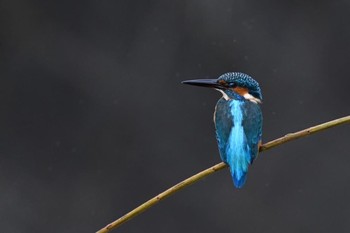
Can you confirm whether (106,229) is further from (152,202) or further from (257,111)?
(257,111)

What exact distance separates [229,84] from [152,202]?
36cm

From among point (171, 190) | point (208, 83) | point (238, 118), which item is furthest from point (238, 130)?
point (171, 190)

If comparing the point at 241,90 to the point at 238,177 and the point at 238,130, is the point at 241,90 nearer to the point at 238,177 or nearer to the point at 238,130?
the point at 238,130

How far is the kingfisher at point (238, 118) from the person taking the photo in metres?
0.98

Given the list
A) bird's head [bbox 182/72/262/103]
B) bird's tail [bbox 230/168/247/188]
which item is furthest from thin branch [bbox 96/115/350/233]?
bird's head [bbox 182/72/262/103]

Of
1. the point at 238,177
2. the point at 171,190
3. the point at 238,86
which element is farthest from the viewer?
the point at 238,86

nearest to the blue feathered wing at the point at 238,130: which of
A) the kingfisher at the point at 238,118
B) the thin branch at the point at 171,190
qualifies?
the kingfisher at the point at 238,118

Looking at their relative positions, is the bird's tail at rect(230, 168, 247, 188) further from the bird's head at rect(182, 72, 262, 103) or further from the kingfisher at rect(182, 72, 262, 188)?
the bird's head at rect(182, 72, 262, 103)

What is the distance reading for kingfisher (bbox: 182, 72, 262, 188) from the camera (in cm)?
98

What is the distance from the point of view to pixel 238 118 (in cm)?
105

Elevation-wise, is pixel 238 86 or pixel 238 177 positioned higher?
pixel 238 86

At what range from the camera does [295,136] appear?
0.76 metres

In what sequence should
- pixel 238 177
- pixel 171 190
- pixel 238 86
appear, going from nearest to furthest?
pixel 171 190 → pixel 238 177 → pixel 238 86

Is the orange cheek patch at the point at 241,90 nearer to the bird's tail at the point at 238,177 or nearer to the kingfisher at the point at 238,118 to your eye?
the kingfisher at the point at 238,118
